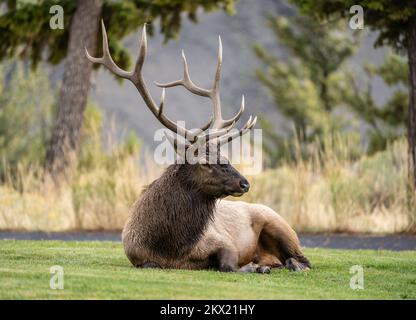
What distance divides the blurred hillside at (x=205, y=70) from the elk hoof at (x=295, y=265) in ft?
105

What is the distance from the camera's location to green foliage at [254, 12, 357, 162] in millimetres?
28594

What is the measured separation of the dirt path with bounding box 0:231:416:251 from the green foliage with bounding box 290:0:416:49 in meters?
3.50

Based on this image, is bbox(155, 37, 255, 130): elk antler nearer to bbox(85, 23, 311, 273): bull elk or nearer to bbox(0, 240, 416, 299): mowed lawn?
bbox(85, 23, 311, 273): bull elk

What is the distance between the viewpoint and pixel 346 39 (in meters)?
29.3

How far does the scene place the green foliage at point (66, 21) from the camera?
18219 mm

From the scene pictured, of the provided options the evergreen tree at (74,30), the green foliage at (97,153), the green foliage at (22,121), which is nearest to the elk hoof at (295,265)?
the green foliage at (97,153)

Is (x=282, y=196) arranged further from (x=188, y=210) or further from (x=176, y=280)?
(x=176, y=280)

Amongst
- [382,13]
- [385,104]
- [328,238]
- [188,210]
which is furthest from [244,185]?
[385,104]

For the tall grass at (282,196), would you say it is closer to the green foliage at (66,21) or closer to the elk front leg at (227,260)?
the green foliage at (66,21)

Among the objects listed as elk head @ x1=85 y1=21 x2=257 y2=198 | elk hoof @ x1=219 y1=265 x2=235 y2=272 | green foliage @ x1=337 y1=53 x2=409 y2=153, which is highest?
green foliage @ x1=337 y1=53 x2=409 y2=153

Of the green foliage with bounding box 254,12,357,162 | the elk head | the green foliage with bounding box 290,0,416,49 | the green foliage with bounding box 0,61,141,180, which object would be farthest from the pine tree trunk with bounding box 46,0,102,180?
the green foliage with bounding box 254,12,357,162

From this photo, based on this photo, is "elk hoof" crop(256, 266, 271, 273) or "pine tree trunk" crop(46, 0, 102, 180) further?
"pine tree trunk" crop(46, 0, 102, 180)
